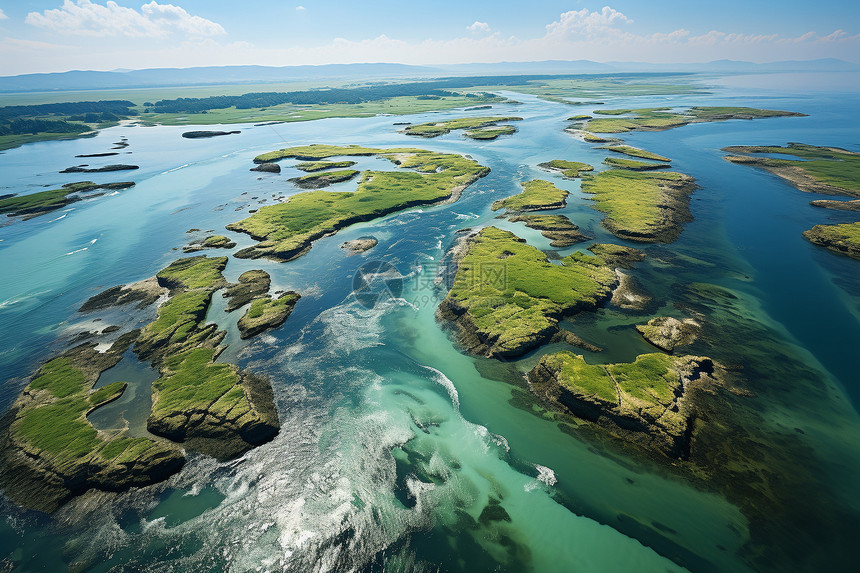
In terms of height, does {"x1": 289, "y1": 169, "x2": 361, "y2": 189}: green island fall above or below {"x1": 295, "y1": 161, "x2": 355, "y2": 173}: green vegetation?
below

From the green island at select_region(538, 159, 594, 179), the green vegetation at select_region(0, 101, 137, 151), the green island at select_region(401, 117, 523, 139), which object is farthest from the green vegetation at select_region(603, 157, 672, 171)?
the green vegetation at select_region(0, 101, 137, 151)

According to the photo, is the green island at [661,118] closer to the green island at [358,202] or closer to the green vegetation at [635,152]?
the green vegetation at [635,152]

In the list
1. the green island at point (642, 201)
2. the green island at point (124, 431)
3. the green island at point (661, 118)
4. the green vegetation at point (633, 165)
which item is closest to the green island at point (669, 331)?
the green island at point (642, 201)

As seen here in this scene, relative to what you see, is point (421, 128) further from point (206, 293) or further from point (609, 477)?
point (609, 477)

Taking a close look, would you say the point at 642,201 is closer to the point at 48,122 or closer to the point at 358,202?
the point at 358,202

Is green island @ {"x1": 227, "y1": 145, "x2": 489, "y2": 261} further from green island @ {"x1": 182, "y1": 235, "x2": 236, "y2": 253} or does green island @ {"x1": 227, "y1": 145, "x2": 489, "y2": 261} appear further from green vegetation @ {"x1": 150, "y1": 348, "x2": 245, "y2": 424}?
green vegetation @ {"x1": 150, "y1": 348, "x2": 245, "y2": 424}

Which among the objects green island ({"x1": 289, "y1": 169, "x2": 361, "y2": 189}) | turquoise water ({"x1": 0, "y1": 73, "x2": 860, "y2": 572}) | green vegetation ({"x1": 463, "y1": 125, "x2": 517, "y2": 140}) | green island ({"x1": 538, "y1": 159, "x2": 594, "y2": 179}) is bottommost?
turquoise water ({"x1": 0, "y1": 73, "x2": 860, "y2": 572})
